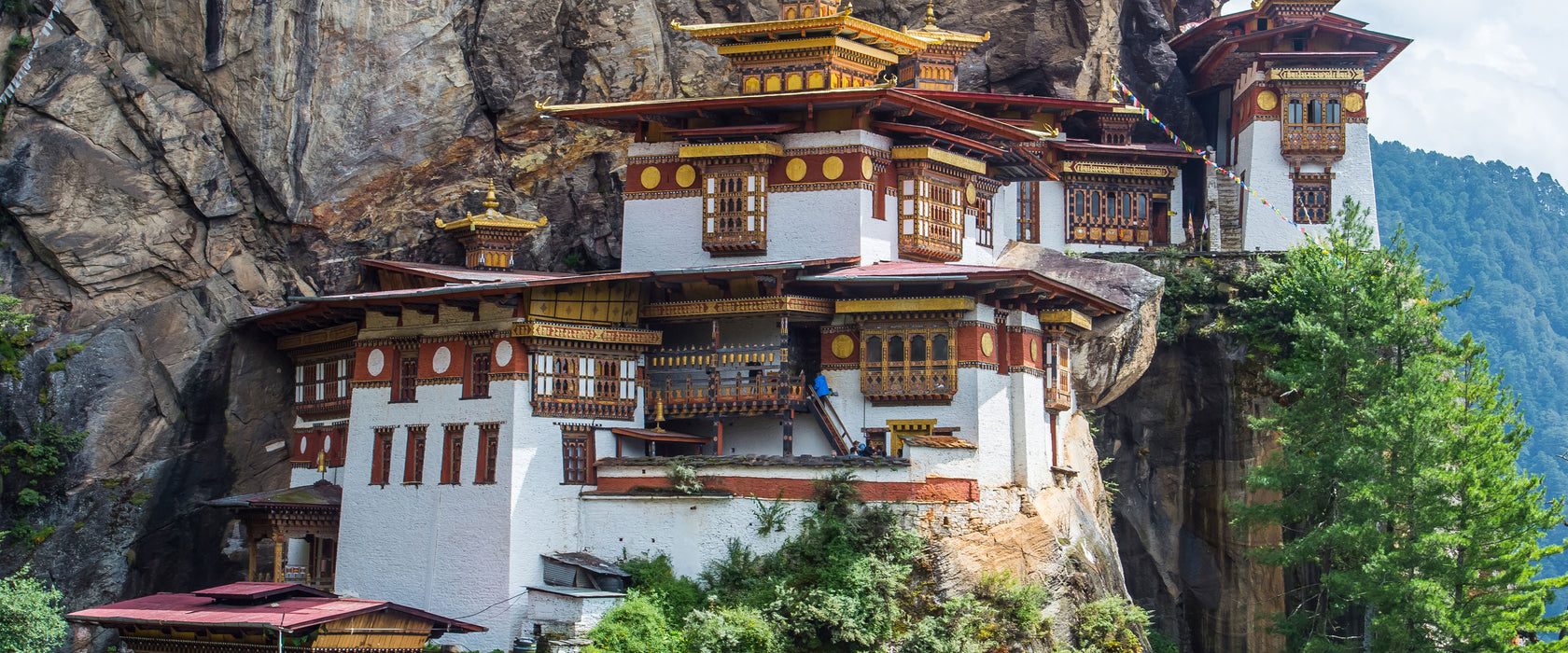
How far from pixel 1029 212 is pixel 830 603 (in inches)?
858

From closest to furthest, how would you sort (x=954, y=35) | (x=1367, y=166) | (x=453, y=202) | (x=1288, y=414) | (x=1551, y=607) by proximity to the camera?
(x=1288, y=414)
(x=453, y=202)
(x=954, y=35)
(x=1367, y=166)
(x=1551, y=607)

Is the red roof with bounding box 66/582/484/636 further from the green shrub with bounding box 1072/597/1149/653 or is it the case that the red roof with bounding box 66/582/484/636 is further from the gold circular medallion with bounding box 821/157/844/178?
the gold circular medallion with bounding box 821/157/844/178

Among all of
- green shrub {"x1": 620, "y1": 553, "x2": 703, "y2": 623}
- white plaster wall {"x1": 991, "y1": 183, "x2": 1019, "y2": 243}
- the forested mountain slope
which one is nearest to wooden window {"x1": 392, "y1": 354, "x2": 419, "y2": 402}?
green shrub {"x1": 620, "y1": 553, "x2": 703, "y2": 623}

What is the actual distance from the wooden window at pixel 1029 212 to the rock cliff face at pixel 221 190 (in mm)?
9260

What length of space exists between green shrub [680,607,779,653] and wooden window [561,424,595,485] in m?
5.22

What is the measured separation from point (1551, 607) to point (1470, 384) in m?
62.3

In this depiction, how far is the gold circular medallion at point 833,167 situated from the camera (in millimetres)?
38781

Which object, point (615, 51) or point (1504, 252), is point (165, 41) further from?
point (1504, 252)

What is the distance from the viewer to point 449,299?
115 feet

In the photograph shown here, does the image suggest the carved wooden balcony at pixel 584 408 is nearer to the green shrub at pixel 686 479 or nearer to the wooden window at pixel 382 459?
the green shrub at pixel 686 479

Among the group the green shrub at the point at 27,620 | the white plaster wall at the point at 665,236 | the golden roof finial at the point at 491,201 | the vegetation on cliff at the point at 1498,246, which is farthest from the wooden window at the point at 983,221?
the vegetation on cliff at the point at 1498,246

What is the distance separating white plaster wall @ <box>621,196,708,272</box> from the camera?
3944cm

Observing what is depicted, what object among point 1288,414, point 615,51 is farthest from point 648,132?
point 1288,414

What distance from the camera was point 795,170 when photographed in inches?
1539
